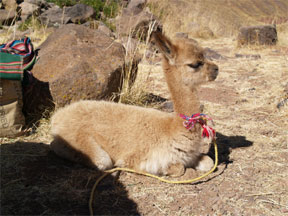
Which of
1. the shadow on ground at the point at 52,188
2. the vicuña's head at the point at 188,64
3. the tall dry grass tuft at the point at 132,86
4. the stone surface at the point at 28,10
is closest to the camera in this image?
the shadow on ground at the point at 52,188

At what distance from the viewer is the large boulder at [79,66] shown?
15.5 feet

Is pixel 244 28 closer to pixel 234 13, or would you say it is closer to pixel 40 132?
pixel 40 132

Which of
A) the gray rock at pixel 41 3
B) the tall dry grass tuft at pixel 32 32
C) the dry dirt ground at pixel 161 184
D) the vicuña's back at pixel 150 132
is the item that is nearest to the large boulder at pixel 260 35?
the dry dirt ground at pixel 161 184

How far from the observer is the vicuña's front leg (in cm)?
355

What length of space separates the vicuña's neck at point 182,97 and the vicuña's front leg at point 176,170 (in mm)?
647

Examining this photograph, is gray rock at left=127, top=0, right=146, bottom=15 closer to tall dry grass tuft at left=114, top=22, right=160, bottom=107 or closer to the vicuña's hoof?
tall dry grass tuft at left=114, top=22, right=160, bottom=107

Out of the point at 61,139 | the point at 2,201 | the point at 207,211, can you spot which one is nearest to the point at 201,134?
the point at 207,211

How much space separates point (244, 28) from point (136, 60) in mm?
8562

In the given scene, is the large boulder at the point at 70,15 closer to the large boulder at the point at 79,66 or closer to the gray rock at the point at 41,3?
the gray rock at the point at 41,3

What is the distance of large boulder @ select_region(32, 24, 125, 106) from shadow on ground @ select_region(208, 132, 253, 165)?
200 centimetres

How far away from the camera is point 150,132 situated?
3639 millimetres

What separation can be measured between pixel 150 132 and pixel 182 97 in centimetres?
58

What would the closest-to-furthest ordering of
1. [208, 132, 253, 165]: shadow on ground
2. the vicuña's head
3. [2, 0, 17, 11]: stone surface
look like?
the vicuña's head
[208, 132, 253, 165]: shadow on ground
[2, 0, 17, 11]: stone surface

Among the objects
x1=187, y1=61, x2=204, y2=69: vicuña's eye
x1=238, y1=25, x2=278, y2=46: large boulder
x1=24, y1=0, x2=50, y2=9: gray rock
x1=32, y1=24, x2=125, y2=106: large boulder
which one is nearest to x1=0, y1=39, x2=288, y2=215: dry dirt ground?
x1=32, y1=24, x2=125, y2=106: large boulder
